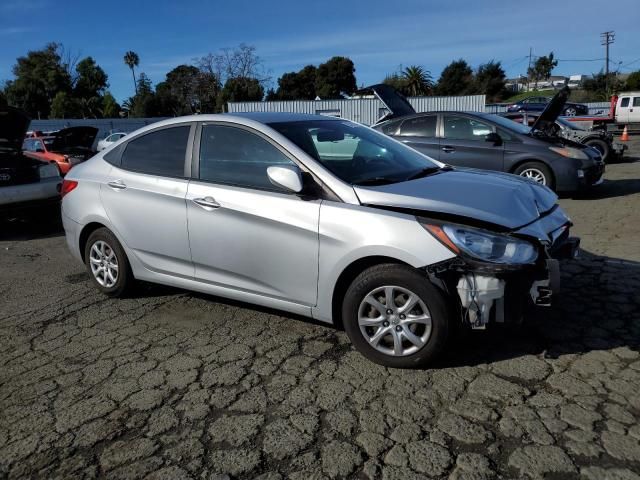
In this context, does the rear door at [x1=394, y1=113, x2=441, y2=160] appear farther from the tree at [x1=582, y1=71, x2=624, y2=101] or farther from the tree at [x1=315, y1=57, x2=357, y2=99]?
the tree at [x1=315, y1=57, x2=357, y2=99]

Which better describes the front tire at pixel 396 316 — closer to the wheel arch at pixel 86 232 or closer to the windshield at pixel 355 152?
the windshield at pixel 355 152

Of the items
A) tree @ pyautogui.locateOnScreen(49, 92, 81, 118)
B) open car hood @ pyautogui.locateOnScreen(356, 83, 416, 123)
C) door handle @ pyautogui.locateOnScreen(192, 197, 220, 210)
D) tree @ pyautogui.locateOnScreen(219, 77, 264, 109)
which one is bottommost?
door handle @ pyautogui.locateOnScreen(192, 197, 220, 210)

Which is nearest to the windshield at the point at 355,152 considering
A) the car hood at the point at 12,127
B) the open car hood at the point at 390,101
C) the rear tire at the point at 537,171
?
the rear tire at the point at 537,171

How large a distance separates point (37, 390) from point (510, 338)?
3.12 meters

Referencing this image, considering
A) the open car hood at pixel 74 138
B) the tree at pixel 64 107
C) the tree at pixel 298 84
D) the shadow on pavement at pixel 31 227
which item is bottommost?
the shadow on pavement at pixel 31 227

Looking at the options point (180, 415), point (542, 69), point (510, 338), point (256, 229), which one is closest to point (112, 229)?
point (256, 229)

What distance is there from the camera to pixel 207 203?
159 inches

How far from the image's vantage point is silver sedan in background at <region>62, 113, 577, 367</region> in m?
3.19

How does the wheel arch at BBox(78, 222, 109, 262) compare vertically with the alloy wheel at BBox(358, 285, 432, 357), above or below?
above

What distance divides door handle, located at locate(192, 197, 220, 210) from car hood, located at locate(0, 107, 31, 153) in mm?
5674

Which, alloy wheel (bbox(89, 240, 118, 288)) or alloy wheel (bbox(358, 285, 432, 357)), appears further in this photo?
alloy wheel (bbox(89, 240, 118, 288))

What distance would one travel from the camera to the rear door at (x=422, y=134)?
9602mm

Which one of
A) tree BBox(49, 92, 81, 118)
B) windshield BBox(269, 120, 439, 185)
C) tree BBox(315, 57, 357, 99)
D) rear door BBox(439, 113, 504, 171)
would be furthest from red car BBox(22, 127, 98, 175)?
tree BBox(315, 57, 357, 99)

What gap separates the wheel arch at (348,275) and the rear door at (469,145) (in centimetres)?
644
